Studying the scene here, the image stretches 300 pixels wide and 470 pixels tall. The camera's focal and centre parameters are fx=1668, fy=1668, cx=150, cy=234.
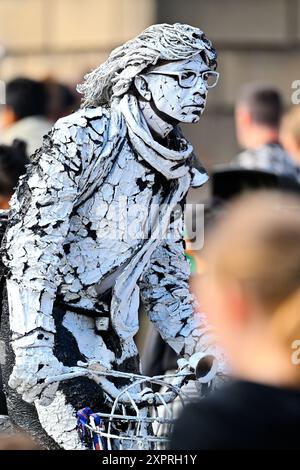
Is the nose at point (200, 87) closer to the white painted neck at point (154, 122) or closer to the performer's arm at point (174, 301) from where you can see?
the white painted neck at point (154, 122)

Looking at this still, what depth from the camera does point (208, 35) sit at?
50.8 ft

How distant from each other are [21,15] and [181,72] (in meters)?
10.8

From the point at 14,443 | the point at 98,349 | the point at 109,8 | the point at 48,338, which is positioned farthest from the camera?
the point at 109,8

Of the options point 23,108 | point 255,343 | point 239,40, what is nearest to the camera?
point 255,343

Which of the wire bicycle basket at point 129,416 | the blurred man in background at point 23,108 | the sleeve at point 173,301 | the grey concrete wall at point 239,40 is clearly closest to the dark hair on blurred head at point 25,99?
the blurred man in background at point 23,108

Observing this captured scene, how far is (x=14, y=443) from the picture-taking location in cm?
399

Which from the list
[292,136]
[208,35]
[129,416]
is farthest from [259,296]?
[208,35]

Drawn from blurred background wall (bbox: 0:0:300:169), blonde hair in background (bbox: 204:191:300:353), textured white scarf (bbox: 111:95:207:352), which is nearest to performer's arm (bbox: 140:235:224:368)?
textured white scarf (bbox: 111:95:207:352)

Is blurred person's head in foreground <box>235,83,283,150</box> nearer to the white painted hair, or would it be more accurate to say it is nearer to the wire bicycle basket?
the white painted hair

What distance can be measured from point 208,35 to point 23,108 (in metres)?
6.09

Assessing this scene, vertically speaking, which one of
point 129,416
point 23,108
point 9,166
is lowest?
point 23,108

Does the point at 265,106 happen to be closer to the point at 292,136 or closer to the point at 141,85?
the point at 292,136

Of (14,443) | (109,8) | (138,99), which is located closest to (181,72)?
(138,99)
